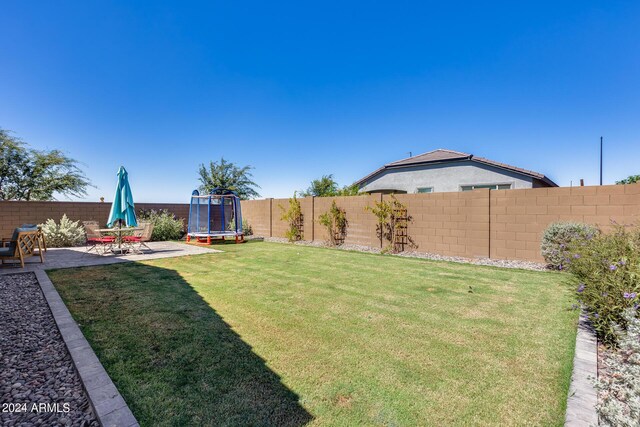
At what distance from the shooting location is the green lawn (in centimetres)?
231

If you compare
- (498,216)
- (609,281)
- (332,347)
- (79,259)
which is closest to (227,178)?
(79,259)

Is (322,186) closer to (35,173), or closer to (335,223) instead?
(335,223)

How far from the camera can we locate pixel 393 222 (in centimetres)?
1114

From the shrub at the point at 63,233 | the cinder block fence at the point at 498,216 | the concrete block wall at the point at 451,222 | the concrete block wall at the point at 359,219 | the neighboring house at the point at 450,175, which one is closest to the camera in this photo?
the cinder block fence at the point at 498,216

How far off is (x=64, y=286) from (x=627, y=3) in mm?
16238

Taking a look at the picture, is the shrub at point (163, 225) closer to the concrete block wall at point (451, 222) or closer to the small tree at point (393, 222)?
the small tree at point (393, 222)

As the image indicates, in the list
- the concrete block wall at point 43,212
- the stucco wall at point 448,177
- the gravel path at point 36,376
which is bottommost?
the gravel path at point 36,376

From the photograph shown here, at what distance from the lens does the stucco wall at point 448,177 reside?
1667 cm

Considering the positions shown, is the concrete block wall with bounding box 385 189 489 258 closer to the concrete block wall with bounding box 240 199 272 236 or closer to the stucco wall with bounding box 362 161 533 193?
the concrete block wall with bounding box 240 199 272 236

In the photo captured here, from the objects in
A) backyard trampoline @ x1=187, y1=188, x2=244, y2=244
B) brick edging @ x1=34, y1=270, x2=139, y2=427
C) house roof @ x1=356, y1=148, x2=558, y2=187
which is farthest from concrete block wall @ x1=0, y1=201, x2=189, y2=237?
house roof @ x1=356, y1=148, x2=558, y2=187

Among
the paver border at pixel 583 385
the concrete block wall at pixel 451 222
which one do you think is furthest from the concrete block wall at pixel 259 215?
the paver border at pixel 583 385

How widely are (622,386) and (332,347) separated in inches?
102

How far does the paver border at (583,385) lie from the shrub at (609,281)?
252 millimetres

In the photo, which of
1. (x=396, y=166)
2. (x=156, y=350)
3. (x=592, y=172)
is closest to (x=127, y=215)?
(x=156, y=350)
